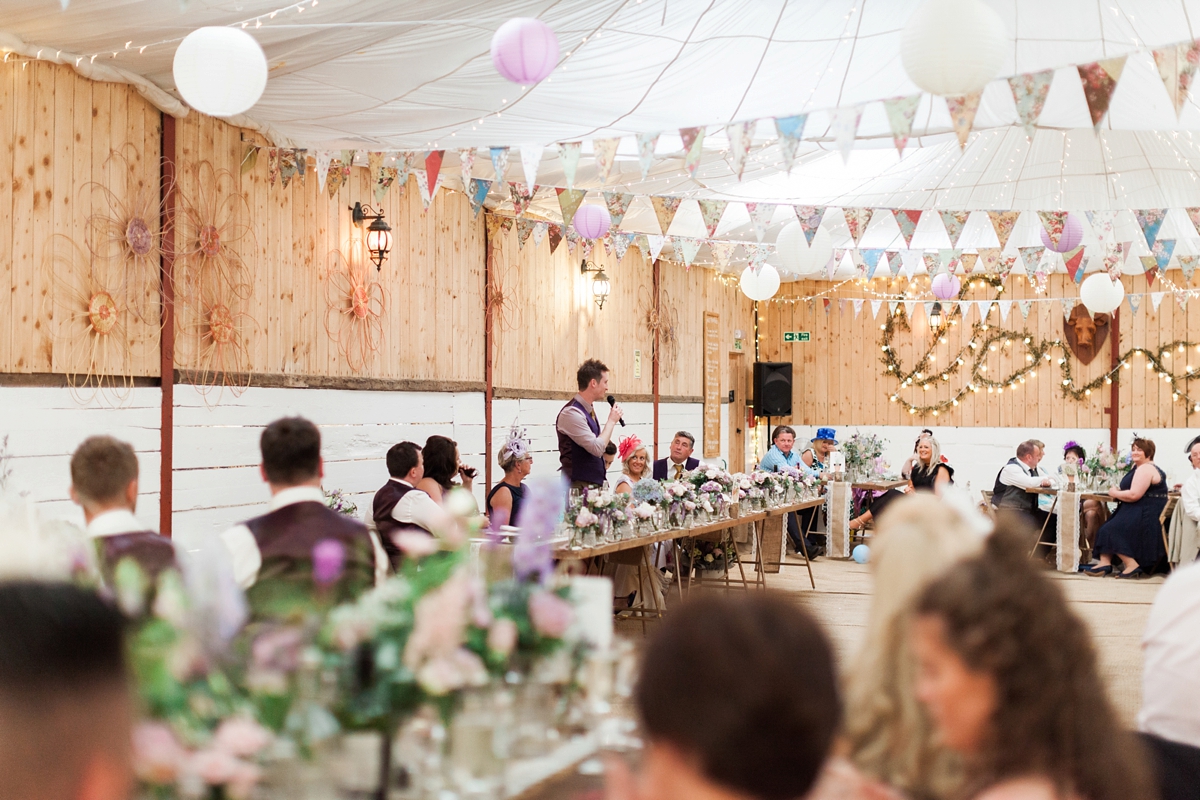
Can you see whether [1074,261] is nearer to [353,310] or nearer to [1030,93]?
[1030,93]

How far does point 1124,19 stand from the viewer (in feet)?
18.9

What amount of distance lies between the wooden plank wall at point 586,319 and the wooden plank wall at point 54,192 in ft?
13.4

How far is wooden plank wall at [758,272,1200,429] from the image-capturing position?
43.4 ft

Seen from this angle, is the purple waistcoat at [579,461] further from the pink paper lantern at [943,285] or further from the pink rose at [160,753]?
the pink paper lantern at [943,285]

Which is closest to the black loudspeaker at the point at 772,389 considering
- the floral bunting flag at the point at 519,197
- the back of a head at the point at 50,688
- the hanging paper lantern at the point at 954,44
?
the floral bunting flag at the point at 519,197

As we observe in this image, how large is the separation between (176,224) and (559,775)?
5.06 m

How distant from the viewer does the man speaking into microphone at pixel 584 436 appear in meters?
6.84

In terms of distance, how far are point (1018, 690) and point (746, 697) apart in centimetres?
72

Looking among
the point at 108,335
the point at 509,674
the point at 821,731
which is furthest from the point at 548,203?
the point at 821,731

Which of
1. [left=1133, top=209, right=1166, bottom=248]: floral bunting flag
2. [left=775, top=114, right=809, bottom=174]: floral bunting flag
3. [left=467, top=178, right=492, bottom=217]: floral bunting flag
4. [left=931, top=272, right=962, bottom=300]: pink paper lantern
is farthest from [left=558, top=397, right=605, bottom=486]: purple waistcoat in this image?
[left=931, top=272, right=962, bottom=300]: pink paper lantern

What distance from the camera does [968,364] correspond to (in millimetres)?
14164

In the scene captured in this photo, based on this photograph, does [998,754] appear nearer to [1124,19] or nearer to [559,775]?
[559,775]

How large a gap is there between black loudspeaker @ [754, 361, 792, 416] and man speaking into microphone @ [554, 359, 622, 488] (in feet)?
26.0

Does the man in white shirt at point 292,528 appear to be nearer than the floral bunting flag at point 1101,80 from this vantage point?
Yes
